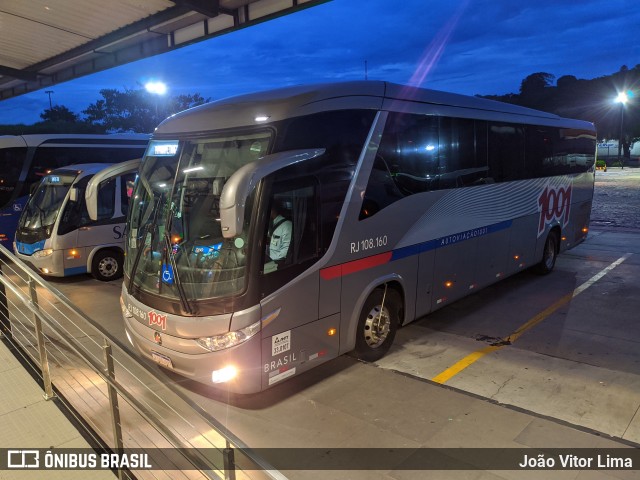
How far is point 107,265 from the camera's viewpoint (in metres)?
10.8

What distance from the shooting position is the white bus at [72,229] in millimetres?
10016

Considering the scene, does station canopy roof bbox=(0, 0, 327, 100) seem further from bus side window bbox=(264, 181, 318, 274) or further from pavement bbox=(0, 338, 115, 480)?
pavement bbox=(0, 338, 115, 480)

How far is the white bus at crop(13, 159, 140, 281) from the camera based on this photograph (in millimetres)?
10016

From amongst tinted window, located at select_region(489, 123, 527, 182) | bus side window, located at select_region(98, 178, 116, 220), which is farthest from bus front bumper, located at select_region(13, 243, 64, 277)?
tinted window, located at select_region(489, 123, 527, 182)

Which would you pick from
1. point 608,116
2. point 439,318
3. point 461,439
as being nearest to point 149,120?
point 439,318

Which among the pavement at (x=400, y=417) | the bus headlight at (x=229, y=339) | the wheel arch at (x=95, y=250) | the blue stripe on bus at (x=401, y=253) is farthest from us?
the wheel arch at (x=95, y=250)

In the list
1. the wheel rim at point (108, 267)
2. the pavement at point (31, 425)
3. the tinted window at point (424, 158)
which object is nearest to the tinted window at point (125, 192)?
the wheel rim at point (108, 267)

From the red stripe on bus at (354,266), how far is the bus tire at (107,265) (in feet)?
24.7

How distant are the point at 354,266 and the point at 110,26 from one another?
9.56 m

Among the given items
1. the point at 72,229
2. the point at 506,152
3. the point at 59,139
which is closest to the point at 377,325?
the point at 506,152

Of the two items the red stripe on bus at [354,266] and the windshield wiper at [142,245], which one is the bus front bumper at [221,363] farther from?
the red stripe on bus at [354,266]

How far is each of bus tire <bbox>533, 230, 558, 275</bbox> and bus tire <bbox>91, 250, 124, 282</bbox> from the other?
969 centimetres

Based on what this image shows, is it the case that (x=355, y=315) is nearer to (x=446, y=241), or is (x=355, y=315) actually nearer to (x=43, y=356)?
(x=446, y=241)

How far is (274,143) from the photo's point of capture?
4.50 meters
